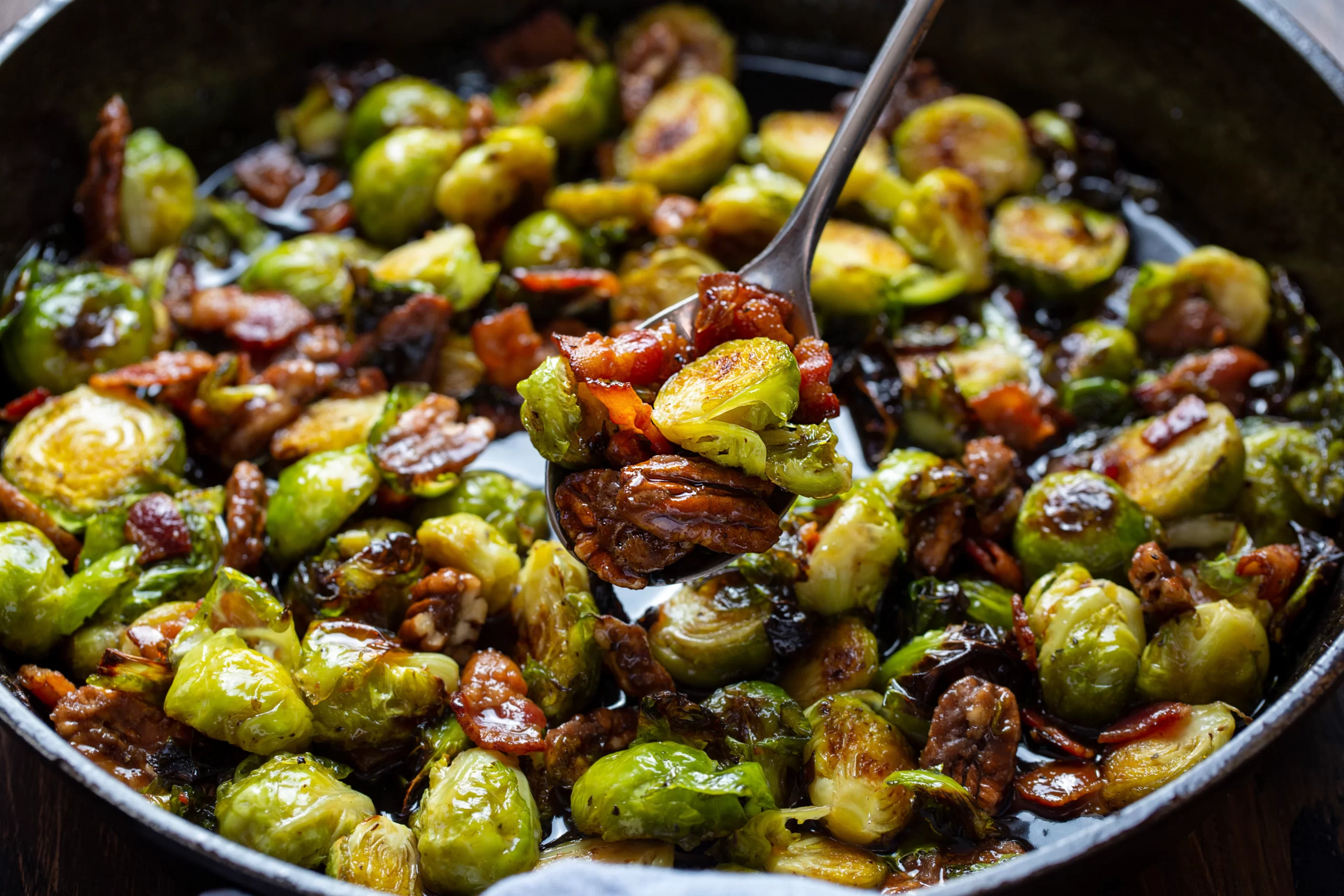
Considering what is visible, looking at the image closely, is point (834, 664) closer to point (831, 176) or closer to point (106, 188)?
point (831, 176)

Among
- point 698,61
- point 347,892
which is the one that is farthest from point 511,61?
point 347,892

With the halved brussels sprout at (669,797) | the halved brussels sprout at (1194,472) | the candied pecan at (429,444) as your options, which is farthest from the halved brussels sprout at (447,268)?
the halved brussels sprout at (1194,472)

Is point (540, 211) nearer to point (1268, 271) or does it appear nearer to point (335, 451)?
point (335, 451)

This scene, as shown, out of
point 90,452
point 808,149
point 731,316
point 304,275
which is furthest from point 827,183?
point 90,452

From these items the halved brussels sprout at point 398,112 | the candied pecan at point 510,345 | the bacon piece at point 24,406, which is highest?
the halved brussels sprout at point 398,112

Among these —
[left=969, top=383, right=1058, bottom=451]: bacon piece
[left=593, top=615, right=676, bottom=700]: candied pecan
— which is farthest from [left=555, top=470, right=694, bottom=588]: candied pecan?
[left=969, top=383, right=1058, bottom=451]: bacon piece

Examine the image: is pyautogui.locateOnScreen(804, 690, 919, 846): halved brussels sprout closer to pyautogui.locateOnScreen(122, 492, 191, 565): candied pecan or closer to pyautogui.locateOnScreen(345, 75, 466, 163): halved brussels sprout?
pyautogui.locateOnScreen(122, 492, 191, 565): candied pecan

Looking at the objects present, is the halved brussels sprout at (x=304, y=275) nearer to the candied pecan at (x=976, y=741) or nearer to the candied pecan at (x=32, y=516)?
the candied pecan at (x=32, y=516)
